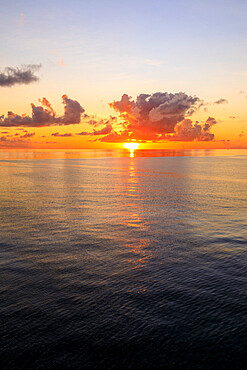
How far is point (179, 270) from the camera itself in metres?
17.4

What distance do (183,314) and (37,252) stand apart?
35.9ft

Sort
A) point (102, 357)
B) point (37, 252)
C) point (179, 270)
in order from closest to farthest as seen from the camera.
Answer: point (102, 357) < point (179, 270) < point (37, 252)

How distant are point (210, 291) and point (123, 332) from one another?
5134 millimetres

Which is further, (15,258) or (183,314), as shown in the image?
(15,258)

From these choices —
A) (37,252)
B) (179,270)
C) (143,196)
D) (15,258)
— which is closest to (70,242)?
(37,252)

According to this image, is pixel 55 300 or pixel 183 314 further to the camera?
pixel 55 300

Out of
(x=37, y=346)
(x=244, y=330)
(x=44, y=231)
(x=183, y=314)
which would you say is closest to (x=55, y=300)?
(x=37, y=346)

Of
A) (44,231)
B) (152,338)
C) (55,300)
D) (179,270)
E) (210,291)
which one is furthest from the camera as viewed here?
(44,231)

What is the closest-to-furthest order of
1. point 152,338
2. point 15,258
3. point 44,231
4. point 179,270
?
point 152,338, point 179,270, point 15,258, point 44,231

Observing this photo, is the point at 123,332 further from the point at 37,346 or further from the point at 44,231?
the point at 44,231

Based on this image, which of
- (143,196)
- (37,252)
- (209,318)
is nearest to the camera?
(209,318)

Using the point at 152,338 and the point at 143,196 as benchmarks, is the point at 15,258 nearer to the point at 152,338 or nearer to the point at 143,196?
the point at 152,338

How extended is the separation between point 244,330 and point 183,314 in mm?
2312

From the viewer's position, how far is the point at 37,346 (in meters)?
10.9
